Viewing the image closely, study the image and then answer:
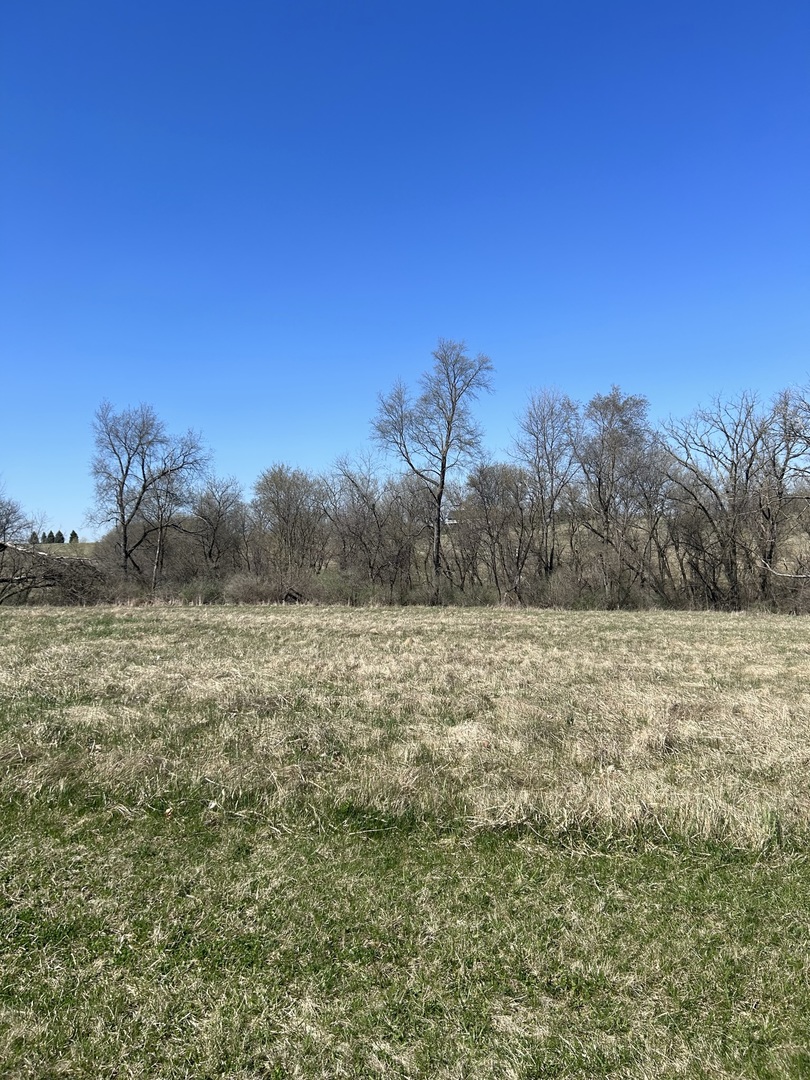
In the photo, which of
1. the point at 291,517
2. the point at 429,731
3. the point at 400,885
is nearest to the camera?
the point at 400,885

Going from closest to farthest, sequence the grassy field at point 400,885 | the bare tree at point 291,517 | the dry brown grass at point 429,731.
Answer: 1. the grassy field at point 400,885
2. the dry brown grass at point 429,731
3. the bare tree at point 291,517

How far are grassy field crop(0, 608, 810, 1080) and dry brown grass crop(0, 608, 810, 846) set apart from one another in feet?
0.14

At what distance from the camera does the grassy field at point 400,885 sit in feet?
7.90

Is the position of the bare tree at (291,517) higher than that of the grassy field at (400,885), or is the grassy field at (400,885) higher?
the bare tree at (291,517)

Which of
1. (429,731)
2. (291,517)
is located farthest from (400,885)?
(291,517)

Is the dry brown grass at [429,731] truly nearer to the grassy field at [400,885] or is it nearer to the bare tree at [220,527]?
the grassy field at [400,885]

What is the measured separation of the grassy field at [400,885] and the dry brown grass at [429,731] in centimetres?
4

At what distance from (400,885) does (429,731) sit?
2.88 metres

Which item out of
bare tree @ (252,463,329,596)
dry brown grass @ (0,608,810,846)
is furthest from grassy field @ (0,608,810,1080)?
bare tree @ (252,463,329,596)

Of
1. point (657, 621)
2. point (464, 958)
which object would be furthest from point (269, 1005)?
point (657, 621)

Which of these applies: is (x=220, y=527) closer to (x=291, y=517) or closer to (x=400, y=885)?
(x=291, y=517)

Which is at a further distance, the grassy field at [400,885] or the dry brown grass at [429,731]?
the dry brown grass at [429,731]

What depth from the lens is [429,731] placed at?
6406mm

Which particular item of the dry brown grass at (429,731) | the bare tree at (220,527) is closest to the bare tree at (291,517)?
the bare tree at (220,527)
